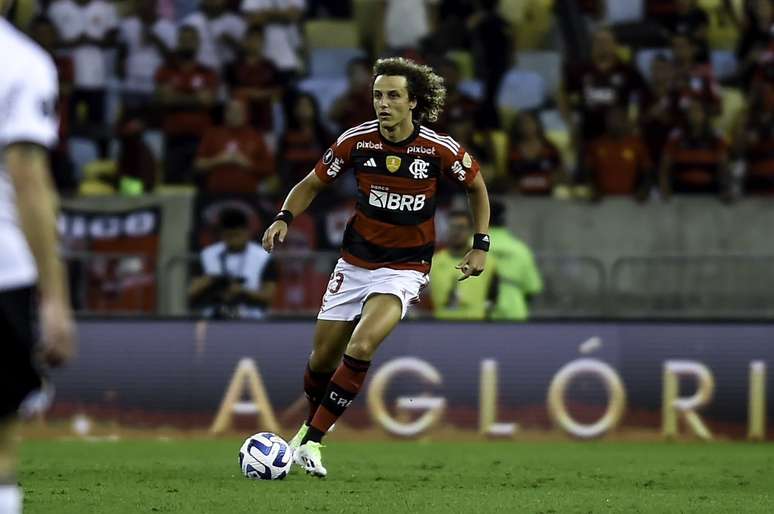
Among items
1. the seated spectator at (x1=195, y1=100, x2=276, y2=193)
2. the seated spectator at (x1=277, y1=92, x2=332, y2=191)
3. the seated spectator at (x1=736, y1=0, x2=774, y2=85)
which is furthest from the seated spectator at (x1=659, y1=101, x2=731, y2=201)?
the seated spectator at (x1=195, y1=100, x2=276, y2=193)

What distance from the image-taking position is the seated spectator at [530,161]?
1700 centimetres

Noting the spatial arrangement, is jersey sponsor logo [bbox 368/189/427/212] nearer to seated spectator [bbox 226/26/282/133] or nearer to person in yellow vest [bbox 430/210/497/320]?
person in yellow vest [bbox 430/210/497/320]

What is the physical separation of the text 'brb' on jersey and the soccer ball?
4.18ft

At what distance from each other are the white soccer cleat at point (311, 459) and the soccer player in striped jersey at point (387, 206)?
0.50 ft

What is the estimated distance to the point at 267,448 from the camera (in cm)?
926

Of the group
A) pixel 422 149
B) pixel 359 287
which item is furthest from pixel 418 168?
pixel 359 287

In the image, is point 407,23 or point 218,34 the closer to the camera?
point 218,34

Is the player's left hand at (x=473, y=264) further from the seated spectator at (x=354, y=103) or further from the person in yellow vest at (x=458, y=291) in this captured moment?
the seated spectator at (x=354, y=103)

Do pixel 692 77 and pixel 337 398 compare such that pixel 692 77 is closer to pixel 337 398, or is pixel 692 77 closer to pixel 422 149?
pixel 422 149

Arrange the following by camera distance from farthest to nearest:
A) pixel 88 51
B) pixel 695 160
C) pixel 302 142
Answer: pixel 88 51 → pixel 302 142 → pixel 695 160

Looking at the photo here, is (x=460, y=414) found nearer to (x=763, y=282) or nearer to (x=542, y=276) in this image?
(x=542, y=276)

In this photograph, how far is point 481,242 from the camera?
32.1ft

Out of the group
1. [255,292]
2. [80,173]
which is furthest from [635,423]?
[80,173]

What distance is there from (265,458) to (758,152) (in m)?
9.44
